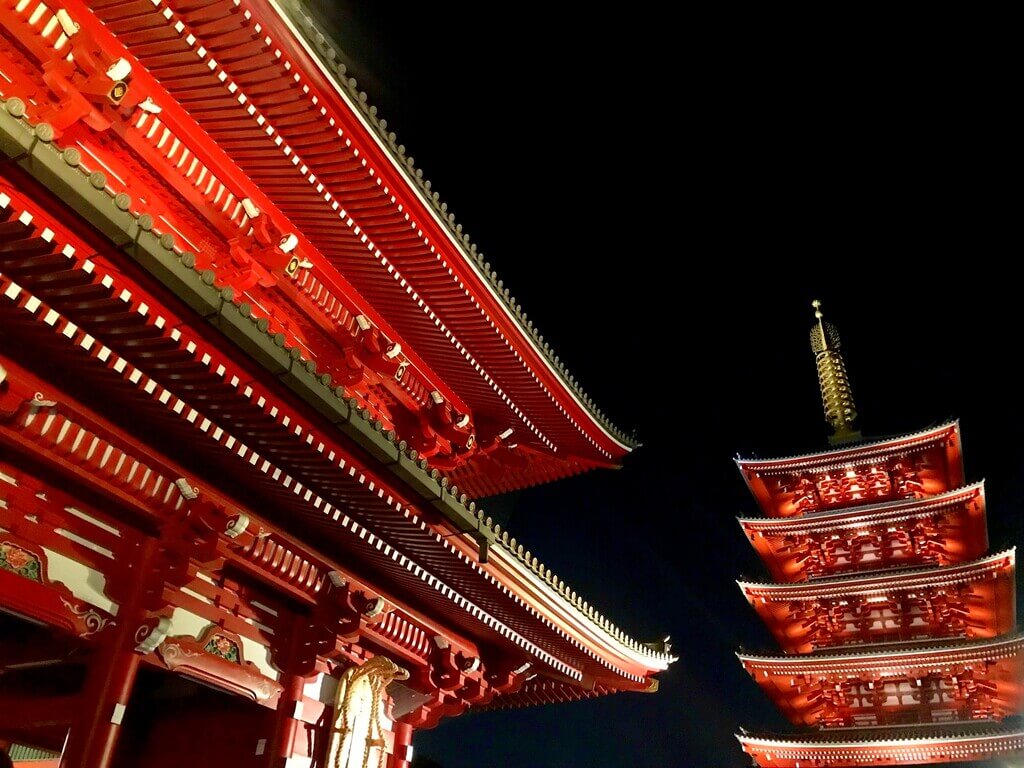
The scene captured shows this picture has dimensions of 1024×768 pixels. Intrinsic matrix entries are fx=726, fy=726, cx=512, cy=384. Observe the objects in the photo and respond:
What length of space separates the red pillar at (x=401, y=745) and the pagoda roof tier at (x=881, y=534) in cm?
1791

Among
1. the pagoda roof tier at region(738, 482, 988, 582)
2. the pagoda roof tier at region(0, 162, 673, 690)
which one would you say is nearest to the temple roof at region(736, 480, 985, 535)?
the pagoda roof tier at region(738, 482, 988, 582)

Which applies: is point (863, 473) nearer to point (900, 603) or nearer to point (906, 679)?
point (900, 603)

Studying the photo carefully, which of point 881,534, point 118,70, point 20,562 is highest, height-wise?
point 881,534

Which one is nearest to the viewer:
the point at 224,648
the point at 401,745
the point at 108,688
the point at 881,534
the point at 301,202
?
the point at 108,688

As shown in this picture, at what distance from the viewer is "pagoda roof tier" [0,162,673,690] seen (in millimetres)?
4750

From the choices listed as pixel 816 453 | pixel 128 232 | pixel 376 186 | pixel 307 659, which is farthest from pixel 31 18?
pixel 816 453

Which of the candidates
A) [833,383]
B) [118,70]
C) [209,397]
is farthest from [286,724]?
[833,383]

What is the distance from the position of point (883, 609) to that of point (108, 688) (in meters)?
23.3

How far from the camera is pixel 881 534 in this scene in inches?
946

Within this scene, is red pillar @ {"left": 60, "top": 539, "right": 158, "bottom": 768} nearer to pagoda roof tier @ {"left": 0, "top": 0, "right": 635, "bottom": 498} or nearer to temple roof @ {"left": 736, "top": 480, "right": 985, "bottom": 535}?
pagoda roof tier @ {"left": 0, "top": 0, "right": 635, "bottom": 498}

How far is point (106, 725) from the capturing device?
18.7 feet

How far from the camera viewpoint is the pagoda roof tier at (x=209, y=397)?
15.6 feet

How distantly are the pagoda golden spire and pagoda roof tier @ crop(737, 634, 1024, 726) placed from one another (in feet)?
28.9

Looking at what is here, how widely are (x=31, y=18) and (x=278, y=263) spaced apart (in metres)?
3.32
